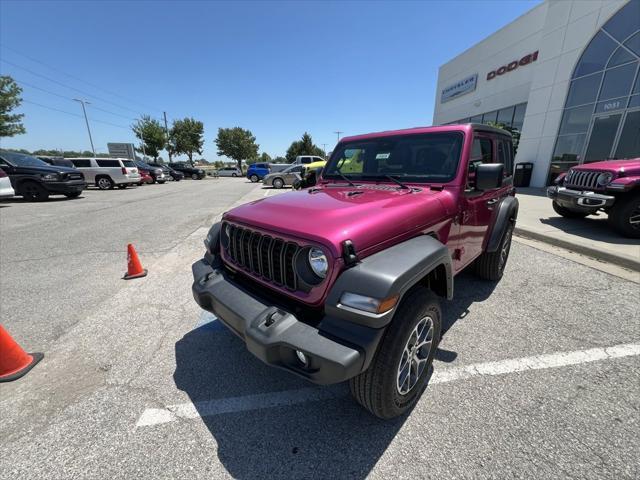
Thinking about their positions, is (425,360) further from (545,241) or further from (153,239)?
(153,239)

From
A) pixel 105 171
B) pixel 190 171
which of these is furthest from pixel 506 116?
pixel 190 171

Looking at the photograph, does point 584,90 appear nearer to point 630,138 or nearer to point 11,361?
point 630,138

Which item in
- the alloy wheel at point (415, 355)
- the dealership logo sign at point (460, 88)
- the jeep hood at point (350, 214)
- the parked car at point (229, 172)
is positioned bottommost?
the parked car at point (229, 172)

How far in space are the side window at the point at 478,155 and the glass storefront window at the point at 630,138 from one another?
11.4m

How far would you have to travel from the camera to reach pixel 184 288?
377 cm

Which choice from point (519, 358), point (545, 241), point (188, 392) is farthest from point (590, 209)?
point (188, 392)

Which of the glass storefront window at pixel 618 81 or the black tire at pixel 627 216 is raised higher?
the glass storefront window at pixel 618 81

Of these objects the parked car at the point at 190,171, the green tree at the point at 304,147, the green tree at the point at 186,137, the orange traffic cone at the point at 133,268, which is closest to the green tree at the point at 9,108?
the parked car at the point at 190,171

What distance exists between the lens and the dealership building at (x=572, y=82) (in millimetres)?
10039

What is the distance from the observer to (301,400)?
6.71ft

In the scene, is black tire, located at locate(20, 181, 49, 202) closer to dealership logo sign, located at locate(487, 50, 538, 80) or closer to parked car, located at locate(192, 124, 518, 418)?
parked car, located at locate(192, 124, 518, 418)

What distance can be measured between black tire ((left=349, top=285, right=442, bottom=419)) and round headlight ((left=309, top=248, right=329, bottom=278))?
51 cm

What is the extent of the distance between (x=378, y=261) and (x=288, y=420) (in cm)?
124

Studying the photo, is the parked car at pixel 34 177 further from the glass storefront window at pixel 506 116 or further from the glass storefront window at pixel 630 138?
the glass storefront window at pixel 506 116
